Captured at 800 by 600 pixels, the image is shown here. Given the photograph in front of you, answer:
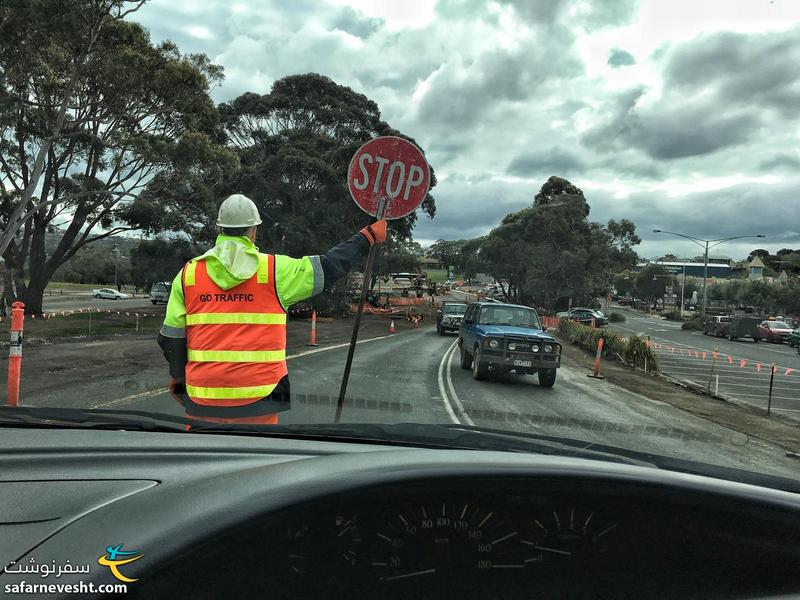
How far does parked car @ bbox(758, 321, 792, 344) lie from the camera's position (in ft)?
131

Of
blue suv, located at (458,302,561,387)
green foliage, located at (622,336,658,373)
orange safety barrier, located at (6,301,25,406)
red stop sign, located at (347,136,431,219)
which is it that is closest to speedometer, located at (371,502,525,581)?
red stop sign, located at (347,136,431,219)

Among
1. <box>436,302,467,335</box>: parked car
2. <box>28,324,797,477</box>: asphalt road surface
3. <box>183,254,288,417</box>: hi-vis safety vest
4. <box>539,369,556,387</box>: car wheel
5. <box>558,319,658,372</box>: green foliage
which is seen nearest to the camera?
<box>183,254,288,417</box>: hi-vis safety vest

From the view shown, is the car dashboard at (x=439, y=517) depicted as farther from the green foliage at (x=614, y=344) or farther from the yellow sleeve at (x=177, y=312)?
the green foliage at (x=614, y=344)

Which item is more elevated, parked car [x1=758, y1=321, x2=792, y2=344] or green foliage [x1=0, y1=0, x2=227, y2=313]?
green foliage [x1=0, y1=0, x2=227, y2=313]

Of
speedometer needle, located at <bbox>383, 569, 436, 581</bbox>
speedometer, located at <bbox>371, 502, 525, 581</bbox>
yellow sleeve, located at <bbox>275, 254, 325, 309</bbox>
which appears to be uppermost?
yellow sleeve, located at <bbox>275, 254, 325, 309</bbox>

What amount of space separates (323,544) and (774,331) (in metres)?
46.0

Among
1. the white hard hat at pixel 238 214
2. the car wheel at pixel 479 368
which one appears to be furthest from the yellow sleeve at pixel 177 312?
the car wheel at pixel 479 368

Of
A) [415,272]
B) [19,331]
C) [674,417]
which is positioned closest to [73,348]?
[19,331]

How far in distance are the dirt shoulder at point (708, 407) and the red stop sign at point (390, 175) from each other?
6810mm

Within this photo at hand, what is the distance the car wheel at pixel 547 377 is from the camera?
1273 centimetres

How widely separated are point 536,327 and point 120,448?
12.6m

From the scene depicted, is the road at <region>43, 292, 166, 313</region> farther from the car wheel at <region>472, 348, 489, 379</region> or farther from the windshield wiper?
the windshield wiper

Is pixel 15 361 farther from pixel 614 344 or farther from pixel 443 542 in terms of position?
pixel 614 344

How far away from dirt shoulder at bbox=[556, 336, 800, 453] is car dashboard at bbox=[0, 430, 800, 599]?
7.73 m
